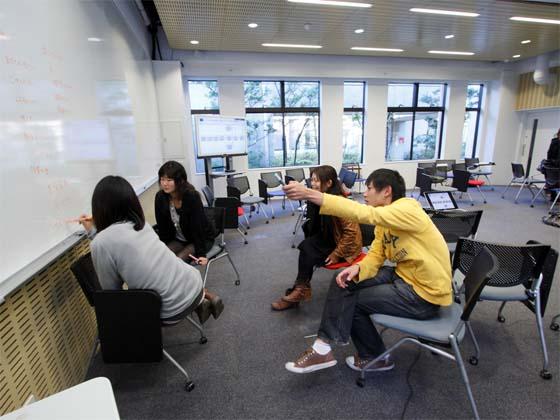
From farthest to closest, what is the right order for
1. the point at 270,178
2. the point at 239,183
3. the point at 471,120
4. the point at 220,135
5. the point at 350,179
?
the point at 471,120
the point at 270,178
the point at 220,135
the point at 350,179
the point at 239,183

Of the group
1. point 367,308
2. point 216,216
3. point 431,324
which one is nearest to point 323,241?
point 367,308

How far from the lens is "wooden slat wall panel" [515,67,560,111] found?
7008mm

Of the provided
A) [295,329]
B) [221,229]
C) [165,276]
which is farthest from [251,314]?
[165,276]

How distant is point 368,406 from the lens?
162 cm

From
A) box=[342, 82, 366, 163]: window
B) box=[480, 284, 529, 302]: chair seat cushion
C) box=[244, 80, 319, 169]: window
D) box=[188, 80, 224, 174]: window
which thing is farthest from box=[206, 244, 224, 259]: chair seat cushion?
box=[342, 82, 366, 163]: window

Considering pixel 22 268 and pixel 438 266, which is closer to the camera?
pixel 22 268

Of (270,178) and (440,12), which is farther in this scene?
(270,178)

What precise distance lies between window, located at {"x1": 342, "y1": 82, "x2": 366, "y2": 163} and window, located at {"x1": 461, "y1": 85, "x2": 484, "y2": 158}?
127 inches

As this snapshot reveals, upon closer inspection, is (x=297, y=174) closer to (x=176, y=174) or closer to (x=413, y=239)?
(x=176, y=174)

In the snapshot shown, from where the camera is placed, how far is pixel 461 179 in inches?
237

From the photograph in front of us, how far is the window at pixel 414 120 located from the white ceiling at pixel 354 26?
4.71ft

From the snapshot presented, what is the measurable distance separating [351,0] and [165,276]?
424 cm

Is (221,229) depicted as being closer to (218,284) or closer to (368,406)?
(218,284)

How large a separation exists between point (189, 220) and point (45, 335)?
122 cm
